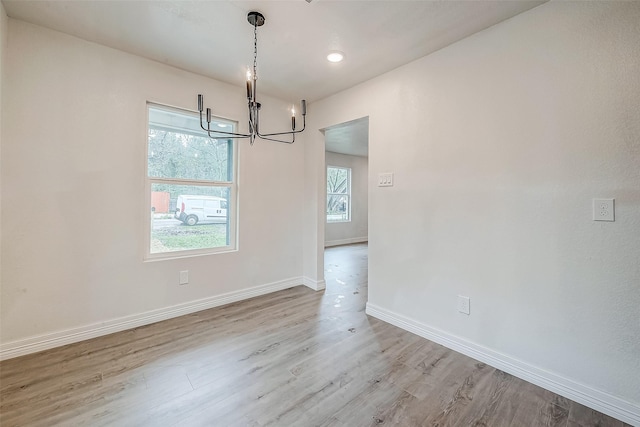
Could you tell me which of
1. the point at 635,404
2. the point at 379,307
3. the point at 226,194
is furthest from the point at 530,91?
the point at 226,194

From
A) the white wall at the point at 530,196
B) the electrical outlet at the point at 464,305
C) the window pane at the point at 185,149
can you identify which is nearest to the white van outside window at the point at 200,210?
the window pane at the point at 185,149

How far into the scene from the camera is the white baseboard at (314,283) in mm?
3550

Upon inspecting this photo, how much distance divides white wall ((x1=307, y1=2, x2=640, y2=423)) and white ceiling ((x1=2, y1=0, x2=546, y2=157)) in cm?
24

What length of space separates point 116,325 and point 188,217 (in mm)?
1165

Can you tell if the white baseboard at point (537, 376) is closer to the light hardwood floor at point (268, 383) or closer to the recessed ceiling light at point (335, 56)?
the light hardwood floor at point (268, 383)

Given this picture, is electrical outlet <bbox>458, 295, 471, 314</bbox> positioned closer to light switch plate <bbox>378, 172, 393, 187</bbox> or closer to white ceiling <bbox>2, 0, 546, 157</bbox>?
light switch plate <bbox>378, 172, 393, 187</bbox>

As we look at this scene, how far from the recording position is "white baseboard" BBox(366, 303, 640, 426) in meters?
1.48

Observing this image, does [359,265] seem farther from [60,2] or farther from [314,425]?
[60,2]

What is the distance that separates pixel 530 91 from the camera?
70.3 inches

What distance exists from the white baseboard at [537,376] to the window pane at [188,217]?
224 cm

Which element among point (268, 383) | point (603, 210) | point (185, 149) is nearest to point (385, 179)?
point (603, 210)

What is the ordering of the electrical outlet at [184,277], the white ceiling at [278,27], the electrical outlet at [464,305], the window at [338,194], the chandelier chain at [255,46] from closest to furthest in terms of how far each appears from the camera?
the white ceiling at [278,27] → the chandelier chain at [255,46] → the electrical outlet at [464,305] → the electrical outlet at [184,277] → the window at [338,194]

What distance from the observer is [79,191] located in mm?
2197

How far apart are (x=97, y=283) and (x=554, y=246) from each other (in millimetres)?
3553
